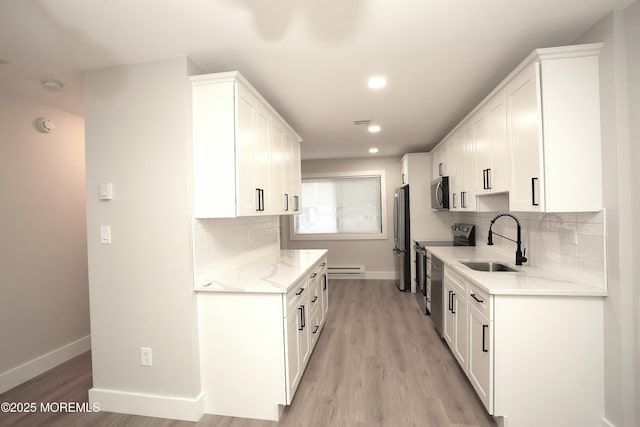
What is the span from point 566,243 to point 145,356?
312cm

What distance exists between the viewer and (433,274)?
134 inches

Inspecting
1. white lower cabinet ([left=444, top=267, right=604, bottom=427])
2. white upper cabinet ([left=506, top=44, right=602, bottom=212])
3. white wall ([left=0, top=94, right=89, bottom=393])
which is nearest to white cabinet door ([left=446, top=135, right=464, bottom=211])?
white upper cabinet ([left=506, top=44, right=602, bottom=212])

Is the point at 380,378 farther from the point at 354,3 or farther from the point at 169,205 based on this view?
the point at 354,3

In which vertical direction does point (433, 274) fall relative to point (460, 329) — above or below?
above

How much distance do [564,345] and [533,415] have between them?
0.47 m

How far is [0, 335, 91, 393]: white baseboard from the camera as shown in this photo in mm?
2457

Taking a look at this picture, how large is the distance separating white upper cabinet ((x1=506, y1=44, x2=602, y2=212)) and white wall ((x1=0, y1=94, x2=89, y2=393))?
4131 millimetres

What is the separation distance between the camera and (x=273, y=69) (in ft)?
7.48

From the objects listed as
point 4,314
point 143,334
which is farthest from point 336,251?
point 4,314

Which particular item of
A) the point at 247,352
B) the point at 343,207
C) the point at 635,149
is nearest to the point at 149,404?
the point at 247,352

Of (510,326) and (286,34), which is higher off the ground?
(286,34)

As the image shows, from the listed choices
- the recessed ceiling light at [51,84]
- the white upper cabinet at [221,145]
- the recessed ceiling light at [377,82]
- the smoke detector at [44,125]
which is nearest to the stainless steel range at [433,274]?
the recessed ceiling light at [377,82]

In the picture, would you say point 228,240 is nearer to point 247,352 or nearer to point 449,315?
point 247,352

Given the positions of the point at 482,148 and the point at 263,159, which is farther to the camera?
the point at 482,148
